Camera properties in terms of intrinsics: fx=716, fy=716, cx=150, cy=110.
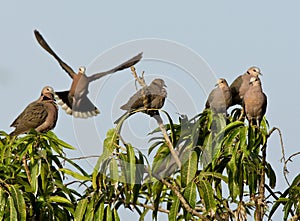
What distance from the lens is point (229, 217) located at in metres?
5.29

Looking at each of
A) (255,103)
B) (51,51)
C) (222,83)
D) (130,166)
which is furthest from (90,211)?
(51,51)

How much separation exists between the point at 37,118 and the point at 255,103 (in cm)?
274

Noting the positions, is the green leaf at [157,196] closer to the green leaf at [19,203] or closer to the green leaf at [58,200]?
the green leaf at [58,200]

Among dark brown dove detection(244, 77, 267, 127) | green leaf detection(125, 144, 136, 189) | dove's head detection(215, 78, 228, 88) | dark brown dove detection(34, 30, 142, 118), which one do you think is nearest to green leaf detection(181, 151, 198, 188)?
green leaf detection(125, 144, 136, 189)

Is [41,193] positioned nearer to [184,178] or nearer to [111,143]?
[111,143]

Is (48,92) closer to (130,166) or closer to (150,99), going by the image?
(150,99)

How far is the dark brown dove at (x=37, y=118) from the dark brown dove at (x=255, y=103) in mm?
2344

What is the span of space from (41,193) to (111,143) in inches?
26.9

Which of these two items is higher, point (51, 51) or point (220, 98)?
point (51, 51)

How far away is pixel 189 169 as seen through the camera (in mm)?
5008

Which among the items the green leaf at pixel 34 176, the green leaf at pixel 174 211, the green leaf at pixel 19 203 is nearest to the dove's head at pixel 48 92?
the green leaf at pixel 34 176

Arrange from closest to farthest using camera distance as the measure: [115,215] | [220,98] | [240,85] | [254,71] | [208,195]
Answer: [208,195]
[115,215]
[220,98]
[254,71]
[240,85]

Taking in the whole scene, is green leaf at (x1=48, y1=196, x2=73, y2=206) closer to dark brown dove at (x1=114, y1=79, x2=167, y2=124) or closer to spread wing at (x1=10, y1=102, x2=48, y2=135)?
dark brown dove at (x1=114, y1=79, x2=167, y2=124)

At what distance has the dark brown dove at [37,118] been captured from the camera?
796cm
